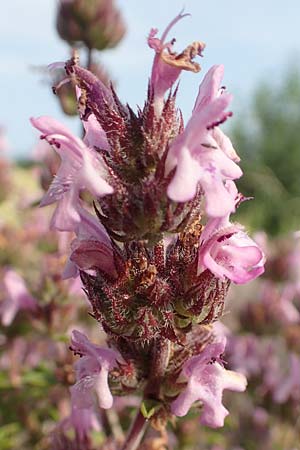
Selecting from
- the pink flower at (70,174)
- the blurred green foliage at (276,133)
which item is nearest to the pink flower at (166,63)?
the pink flower at (70,174)

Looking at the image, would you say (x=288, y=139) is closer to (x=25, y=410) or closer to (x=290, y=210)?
(x=290, y=210)

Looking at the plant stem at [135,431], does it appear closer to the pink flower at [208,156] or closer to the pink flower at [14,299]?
the pink flower at [208,156]

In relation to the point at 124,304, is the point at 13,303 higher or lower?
lower

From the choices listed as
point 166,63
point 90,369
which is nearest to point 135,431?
point 90,369

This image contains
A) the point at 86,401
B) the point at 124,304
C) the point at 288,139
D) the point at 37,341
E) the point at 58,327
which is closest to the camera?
the point at 124,304

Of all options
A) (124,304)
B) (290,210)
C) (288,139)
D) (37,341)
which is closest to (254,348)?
(37,341)

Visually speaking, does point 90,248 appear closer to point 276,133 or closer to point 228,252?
point 228,252

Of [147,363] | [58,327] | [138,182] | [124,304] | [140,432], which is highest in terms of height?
[138,182]
